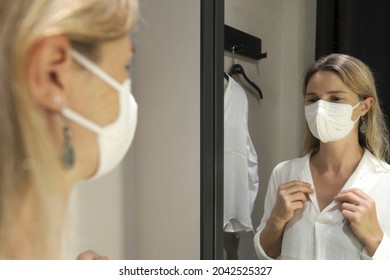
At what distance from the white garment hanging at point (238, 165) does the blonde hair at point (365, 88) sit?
22 centimetres

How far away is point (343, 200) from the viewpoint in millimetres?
843

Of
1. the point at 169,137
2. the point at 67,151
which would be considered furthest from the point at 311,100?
the point at 67,151

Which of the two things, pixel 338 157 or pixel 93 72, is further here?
pixel 338 157

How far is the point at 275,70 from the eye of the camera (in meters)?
0.87

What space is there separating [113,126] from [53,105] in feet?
0.45

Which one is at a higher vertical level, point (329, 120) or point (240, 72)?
point (240, 72)

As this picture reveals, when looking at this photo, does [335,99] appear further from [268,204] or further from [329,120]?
[268,204]

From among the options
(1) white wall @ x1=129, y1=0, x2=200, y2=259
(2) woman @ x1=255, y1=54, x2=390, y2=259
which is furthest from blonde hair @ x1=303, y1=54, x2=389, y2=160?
(1) white wall @ x1=129, y1=0, x2=200, y2=259

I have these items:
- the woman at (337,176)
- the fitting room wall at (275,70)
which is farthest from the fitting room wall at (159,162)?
the woman at (337,176)

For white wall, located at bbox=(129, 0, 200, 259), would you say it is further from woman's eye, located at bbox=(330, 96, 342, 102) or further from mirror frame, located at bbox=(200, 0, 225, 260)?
woman's eye, located at bbox=(330, 96, 342, 102)

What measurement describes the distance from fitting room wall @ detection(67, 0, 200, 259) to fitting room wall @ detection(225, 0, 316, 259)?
0.43 feet
